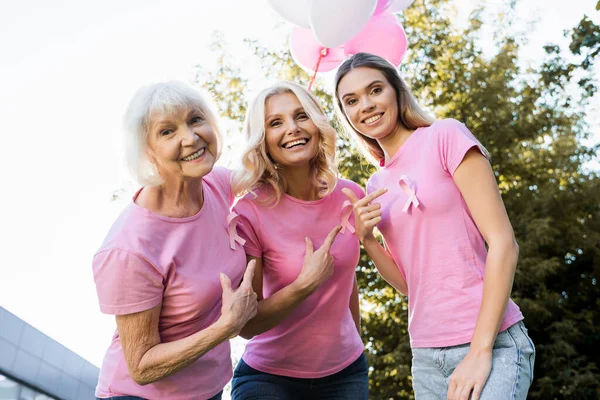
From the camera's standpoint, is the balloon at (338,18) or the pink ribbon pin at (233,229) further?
the balloon at (338,18)

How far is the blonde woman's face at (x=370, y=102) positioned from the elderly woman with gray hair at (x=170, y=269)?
0.51 meters

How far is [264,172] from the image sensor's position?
2549 mm

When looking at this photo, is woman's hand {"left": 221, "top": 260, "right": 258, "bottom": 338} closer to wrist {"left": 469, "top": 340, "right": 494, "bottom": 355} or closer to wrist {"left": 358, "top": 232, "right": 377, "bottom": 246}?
wrist {"left": 358, "top": 232, "right": 377, "bottom": 246}

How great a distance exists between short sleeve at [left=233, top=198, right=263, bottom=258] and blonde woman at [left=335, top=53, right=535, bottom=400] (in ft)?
1.26

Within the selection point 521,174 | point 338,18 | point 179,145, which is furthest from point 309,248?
point 521,174

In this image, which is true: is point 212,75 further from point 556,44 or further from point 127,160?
point 127,160

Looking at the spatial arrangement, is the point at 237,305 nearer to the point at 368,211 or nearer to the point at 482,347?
the point at 368,211

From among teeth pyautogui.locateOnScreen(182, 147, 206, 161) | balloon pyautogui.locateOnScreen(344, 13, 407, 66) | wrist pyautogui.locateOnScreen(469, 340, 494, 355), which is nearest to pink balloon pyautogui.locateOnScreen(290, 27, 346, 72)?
balloon pyautogui.locateOnScreen(344, 13, 407, 66)

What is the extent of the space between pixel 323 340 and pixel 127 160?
1.00m

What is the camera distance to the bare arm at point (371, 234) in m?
2.19

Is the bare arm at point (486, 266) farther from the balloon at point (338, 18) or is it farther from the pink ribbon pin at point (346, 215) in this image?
the balloon at point (338, 18)

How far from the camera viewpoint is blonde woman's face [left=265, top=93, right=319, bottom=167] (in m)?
2.46

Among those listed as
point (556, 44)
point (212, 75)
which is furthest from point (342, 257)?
point (212, 75)

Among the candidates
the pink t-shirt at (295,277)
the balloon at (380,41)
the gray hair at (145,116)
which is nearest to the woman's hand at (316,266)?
the pink t-shirt at (295,277)
